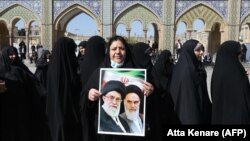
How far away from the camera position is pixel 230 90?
3410 mm

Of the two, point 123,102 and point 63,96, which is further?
point 63,96

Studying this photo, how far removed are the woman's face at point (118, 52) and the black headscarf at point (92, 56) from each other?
1.69 meters

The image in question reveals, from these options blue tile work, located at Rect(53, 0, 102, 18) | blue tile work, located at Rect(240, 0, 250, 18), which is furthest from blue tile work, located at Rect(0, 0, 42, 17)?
blue tile work, located at Rect(240, 0, 250, 18)

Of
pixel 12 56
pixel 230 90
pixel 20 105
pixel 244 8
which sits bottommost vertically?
pixel 20 105

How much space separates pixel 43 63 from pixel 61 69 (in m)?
2.97

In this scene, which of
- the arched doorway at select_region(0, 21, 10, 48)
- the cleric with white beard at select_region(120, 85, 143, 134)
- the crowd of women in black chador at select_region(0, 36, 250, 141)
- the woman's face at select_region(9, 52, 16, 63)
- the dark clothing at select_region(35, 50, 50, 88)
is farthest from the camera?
the arched doorway at select_region(0, 21, 10, 48)

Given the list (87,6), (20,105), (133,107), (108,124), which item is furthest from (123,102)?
(87,6)

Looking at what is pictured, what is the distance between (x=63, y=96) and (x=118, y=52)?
0.95 m

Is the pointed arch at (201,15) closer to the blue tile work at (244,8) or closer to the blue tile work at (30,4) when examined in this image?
the blue tile work at (244,8)

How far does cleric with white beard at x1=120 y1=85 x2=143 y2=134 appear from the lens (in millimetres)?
2523

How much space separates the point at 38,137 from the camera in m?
4.42

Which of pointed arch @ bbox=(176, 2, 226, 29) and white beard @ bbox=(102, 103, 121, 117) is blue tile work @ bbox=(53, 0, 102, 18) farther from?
white beard @ bbox=(102, 103, 121, 117)

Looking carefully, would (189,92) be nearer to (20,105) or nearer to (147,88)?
(147,88)

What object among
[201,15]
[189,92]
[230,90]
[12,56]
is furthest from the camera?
[201,15]
